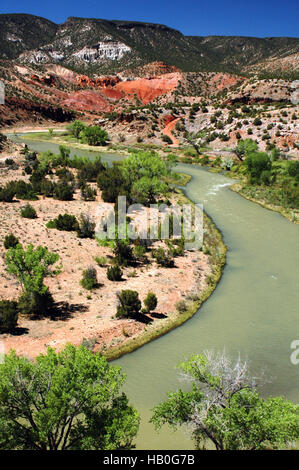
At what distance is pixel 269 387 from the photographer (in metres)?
16.0

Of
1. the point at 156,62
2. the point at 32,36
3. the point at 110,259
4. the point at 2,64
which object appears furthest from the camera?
the point at 32,36

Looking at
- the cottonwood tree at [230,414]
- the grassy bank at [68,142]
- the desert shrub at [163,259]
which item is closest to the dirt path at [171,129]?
the grassy bank at [68,142]

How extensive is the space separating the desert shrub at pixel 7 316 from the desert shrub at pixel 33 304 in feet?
2.96

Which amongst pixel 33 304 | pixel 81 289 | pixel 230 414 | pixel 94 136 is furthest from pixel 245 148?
pixel 230 414

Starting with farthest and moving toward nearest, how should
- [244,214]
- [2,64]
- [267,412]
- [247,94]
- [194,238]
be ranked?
[2,64] → [247,94] → [244,214] → [194,238] → [267,412]

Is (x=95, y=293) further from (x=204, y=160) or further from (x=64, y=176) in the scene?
(x=204, y=160)

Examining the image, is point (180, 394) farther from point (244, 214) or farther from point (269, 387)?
point (244, 214)

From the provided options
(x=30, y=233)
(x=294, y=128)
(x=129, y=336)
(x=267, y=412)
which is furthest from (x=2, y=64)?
(x=267, y=412)

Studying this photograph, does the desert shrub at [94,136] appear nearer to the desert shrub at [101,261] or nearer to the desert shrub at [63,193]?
the desert shrub at [63,193]

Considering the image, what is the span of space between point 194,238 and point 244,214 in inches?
460

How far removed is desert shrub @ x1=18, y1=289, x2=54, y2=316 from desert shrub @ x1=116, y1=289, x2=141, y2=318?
4372mm

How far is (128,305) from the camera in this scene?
20141mm

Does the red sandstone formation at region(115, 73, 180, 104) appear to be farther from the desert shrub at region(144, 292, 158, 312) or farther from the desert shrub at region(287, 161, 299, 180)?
the desert shrub at region(144, 292, 158, 312)

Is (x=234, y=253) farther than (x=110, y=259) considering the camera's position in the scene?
Yes
